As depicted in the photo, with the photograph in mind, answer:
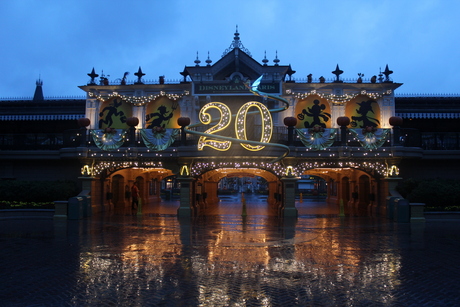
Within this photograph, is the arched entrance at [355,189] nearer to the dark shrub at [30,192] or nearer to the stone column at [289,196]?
the stone column at [289,196]

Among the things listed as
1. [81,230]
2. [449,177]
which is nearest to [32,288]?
[81,230]

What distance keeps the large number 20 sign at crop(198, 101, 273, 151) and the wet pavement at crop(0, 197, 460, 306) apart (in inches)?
231

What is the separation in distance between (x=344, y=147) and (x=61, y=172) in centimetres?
2051

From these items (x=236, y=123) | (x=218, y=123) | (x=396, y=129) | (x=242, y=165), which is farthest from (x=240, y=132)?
(x=396, y=129)

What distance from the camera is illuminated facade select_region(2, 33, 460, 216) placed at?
80.1ft

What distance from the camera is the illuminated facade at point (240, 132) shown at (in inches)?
961

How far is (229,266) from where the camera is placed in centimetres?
1121

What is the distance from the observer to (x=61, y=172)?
29.8 meters

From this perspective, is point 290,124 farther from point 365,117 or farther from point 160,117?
point 160,117

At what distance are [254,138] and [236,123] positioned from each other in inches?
85.5

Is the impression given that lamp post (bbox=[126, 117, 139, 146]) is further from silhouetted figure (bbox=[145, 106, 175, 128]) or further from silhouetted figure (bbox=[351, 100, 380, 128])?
silhouetted figure (bbox=[351, 100, 380, 128])

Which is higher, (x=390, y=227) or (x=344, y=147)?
(x=344, y=147)

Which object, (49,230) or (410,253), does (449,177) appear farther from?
(49,230)

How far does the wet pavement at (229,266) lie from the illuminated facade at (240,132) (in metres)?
6.20
